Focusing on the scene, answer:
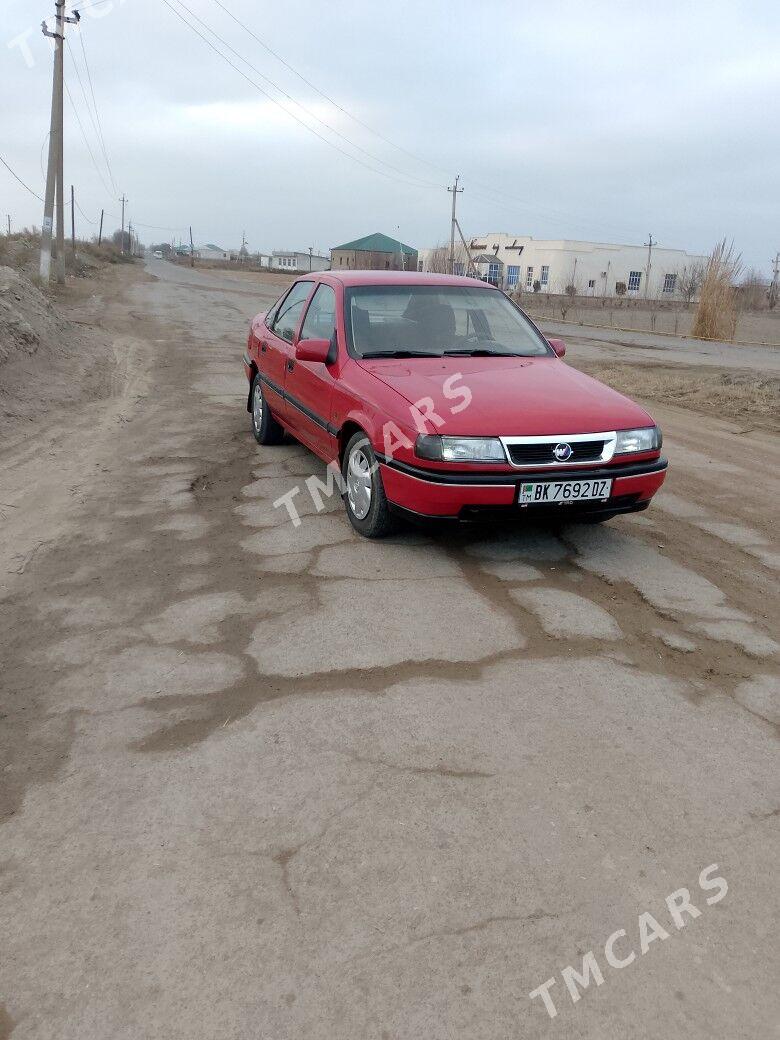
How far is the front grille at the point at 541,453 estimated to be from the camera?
415 cm

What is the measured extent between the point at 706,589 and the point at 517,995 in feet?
9.16

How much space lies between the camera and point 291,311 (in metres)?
6.53

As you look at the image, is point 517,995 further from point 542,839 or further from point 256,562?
point 256,562

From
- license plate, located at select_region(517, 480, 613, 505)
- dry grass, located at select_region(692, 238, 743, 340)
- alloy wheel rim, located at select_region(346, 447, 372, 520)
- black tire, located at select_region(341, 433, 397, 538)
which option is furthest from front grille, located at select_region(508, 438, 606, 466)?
dry grass, located at select_region(692, 238, 743, 340)

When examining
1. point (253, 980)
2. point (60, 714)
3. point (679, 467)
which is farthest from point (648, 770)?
point (679, 467)

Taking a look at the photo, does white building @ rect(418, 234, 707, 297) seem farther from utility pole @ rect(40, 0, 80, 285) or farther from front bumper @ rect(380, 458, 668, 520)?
front bumper @ rect(380, 458, 668, 520)

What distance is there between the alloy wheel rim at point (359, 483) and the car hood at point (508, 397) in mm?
465

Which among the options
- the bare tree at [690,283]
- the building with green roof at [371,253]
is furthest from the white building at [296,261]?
the bare tree at [690,283]

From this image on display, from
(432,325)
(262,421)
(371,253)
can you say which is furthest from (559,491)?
(371,253)

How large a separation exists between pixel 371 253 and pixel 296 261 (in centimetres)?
5053

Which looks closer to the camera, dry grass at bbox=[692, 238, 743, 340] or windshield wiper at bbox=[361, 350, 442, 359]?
windshield wiper at bbox=[361, 350, 442, 359]

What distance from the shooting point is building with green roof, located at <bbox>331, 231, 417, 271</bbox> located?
9648cm

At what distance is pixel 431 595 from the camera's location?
4047mm

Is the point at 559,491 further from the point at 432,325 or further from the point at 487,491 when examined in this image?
the point at 432,325
